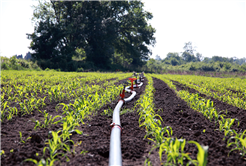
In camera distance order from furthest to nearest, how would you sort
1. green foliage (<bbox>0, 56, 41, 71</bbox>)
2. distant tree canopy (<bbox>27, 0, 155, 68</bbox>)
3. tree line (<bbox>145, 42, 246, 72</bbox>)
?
tree line (<bbox>145, 42, 246, 72</bbox>) < distant tree canopy (<bbox>27, 0, 155, 68</bbox>) < green foliage (<bbox>0, 56, 41, 71</bbox>)

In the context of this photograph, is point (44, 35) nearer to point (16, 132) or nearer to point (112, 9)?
point (112, 9)

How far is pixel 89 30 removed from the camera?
82.7 feet

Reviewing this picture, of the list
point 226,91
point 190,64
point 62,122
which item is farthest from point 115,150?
point 190,64

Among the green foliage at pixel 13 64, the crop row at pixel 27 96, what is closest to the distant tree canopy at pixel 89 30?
the green foliage at pixel 13 64

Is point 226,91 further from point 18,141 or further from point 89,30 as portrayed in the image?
point 89,30

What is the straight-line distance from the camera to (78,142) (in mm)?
2076

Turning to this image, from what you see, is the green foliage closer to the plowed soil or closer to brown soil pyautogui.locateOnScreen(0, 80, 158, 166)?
brown soil pyautogui.locateOnScreen(0, 80, 158, 166)

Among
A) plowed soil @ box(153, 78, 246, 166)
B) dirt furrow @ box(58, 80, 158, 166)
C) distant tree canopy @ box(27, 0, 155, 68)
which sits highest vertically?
distant tree canopy @ box(27, 0, 155, 68)

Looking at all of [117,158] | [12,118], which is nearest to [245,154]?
[117,158]

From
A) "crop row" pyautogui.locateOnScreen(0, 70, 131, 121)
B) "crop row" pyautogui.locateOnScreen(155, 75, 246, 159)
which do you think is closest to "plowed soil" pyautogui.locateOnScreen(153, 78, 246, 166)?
"crop row" pyautogui.locateOnScreen(155, 75, 246, 159)

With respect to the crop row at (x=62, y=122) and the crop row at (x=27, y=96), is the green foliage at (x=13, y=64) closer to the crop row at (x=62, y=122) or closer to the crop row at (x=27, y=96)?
the crop row at (x=27, y=96)

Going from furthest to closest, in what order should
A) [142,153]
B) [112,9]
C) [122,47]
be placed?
[122,47]
[112,9]
[142,153]

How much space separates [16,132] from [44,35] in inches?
835

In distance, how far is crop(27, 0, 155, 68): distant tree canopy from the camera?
2066cm
